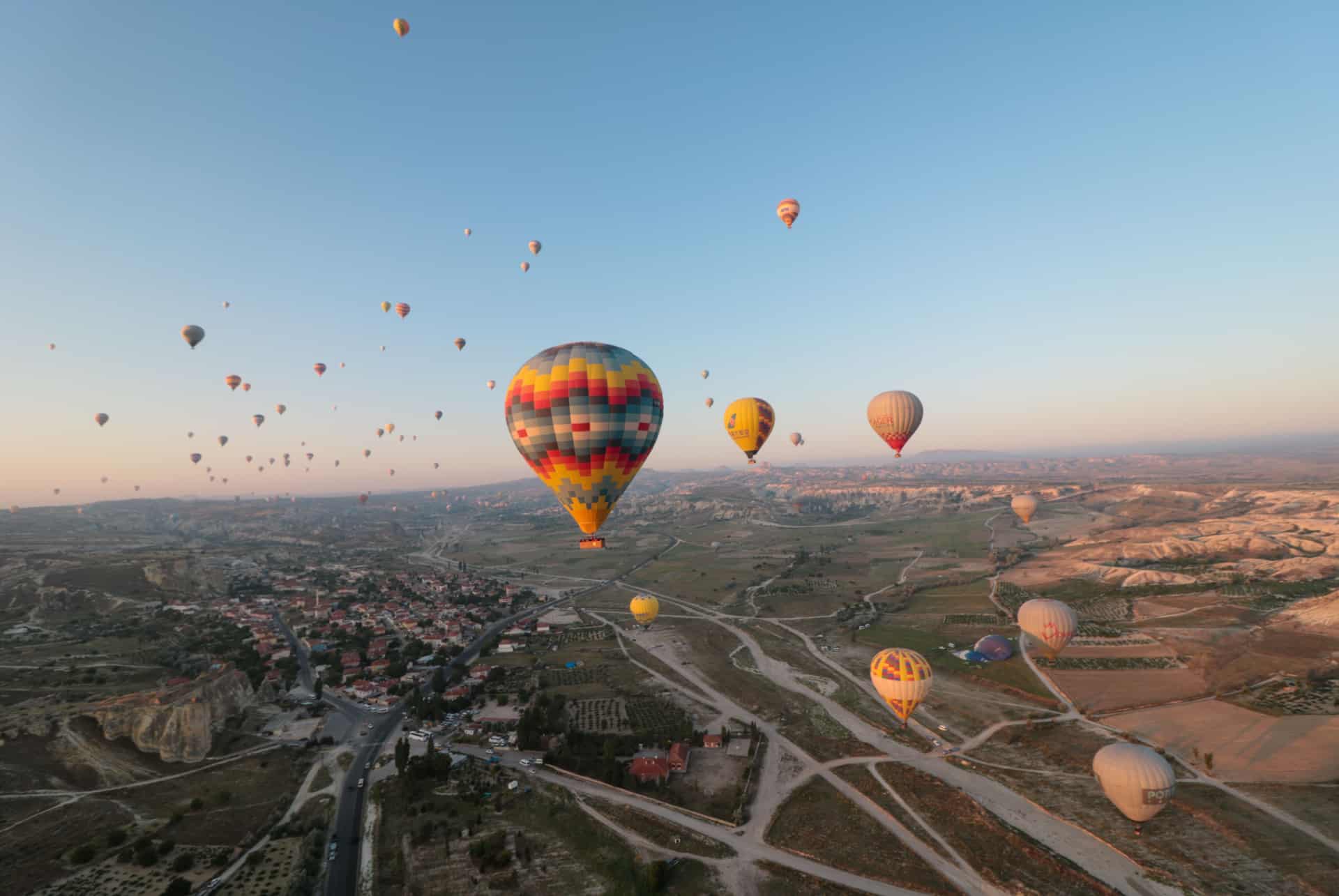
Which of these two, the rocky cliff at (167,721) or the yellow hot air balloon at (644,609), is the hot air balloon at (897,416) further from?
the rocky cliff at (167,721)

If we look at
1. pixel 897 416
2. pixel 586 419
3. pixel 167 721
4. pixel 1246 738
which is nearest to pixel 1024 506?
pixel 897 416

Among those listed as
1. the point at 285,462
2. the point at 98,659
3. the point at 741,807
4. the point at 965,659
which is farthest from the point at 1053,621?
the point at 285,462

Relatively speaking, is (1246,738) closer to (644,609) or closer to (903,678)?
(903,678)

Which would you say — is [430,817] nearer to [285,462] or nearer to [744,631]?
[744,631]

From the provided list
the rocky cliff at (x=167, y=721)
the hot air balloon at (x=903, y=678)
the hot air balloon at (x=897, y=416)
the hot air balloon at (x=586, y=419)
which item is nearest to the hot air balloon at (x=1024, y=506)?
the hot air balloon at (x=897, y=416)

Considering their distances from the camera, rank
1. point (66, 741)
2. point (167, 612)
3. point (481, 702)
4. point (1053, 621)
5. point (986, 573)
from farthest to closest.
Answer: point (986, 573)
point (167, 612)
point (481, 702)
point (1053, 621)
point (66, 741)

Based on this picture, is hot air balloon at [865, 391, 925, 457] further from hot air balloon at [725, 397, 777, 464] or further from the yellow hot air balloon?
the yellow hot air balloon

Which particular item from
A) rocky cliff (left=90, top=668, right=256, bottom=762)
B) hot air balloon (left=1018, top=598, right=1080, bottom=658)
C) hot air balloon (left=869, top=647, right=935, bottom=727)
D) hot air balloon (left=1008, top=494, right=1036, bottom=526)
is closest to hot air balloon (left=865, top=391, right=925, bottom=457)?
hot air balloon (left=1018, top=598, right=1080, bottom=658)
